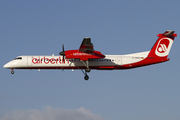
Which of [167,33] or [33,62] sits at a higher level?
[167,33]

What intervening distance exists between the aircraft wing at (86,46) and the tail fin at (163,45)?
761 centimetres

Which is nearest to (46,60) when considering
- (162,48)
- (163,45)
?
(162,48)

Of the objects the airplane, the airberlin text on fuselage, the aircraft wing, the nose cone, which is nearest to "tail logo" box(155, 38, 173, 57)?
the airplane

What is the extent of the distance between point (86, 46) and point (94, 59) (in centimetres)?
291

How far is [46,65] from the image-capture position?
38562mm

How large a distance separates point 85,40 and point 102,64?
5.20 meters

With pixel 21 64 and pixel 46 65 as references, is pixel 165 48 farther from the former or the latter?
pixel 21 64

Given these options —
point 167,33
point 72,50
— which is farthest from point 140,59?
point 72,50

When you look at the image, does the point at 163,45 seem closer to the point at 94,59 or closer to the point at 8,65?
the point at 94,59

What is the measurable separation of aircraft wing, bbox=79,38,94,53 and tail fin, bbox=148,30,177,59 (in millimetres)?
7609

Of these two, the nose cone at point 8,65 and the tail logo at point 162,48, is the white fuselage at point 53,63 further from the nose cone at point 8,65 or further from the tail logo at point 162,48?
the tail logo at point 162,48

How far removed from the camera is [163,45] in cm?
4034

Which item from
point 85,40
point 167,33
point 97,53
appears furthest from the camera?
point 167,33

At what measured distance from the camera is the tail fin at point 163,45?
131 ft
